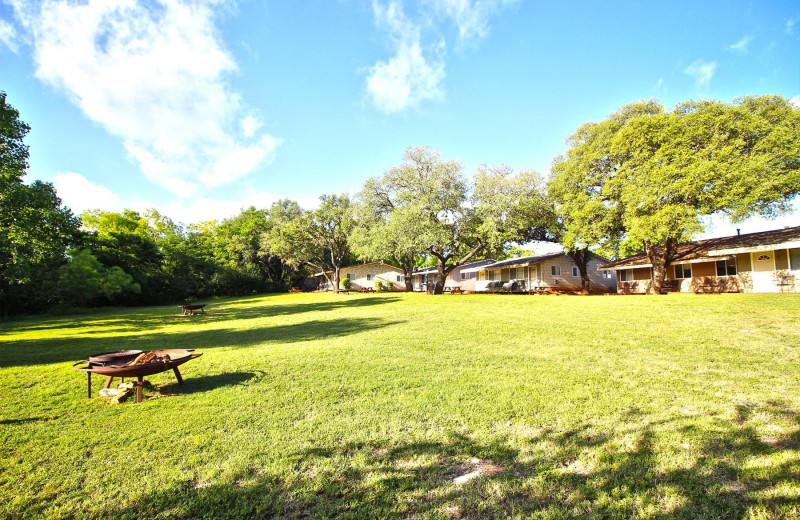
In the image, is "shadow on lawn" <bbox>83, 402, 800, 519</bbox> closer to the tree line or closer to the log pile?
the log pile

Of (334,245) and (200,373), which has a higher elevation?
(334,245)

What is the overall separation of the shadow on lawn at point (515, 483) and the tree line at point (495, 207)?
667 inches

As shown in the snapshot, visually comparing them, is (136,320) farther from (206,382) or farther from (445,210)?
(445,210)

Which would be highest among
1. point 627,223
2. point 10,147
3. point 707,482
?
point 10,147

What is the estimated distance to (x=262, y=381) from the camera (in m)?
Answer: 5.97

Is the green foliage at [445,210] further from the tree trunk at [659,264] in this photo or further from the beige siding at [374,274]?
the beige siding at [374,274]

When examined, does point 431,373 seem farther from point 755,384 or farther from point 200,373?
point 755,384

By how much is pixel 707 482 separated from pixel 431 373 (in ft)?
→ 12.7

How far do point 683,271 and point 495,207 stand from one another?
14994 millimetres

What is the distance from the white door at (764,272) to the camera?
2050cm

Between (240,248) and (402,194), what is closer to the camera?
A: (402,194)

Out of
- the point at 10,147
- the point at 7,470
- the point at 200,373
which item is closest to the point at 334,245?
the point at 10,147

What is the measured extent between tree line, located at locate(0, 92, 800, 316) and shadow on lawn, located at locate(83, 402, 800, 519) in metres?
16.9

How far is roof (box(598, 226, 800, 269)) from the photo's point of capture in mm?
19641
